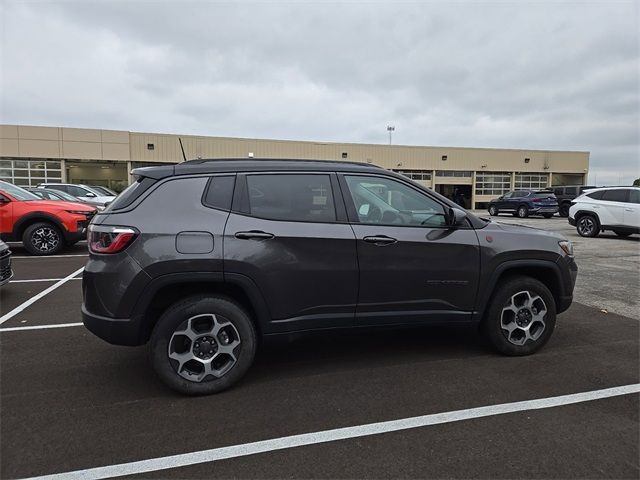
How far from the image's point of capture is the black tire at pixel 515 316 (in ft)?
13.3

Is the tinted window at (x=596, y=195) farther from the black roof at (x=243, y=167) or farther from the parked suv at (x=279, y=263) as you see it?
the black roof at (x=243, y=167)

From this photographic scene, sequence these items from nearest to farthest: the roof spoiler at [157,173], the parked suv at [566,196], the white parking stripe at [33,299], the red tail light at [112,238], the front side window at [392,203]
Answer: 1. the red tail light at [112,238]
2. the roof spoiler at [157,173]
3. the front side window at [392,203]
4. the white parking stripe at [33,299]
5. the parked suv at [566,196]

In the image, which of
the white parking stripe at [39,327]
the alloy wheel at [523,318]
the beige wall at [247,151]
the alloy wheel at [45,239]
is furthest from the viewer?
the beige wall at [247,151]

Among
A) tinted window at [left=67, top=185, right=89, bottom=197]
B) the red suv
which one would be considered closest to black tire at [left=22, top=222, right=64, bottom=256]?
→ the red suv

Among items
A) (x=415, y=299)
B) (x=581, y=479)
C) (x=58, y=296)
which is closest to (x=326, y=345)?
(x=415, y=299)

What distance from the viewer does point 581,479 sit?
2.41 meters

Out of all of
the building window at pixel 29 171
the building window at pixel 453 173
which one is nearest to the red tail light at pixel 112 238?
the building window at pixel 29 171

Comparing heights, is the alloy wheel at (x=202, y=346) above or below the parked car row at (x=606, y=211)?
below

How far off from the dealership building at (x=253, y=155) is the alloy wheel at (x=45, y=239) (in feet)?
58.6

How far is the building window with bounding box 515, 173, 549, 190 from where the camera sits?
43000 mm

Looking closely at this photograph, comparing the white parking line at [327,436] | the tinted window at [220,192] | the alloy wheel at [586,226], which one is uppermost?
the tinted window at [220,192]

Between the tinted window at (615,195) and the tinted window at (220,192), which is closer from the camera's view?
the tinted window at (220,192)

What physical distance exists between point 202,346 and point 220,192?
122cm

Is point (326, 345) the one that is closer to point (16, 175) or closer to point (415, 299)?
point (415, 299)
